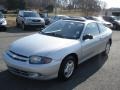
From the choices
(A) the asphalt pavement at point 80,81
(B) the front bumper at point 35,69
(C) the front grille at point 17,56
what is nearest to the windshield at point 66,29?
(A) the asphalt pavement at point 80,81

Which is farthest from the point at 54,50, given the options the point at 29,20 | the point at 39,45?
the point at 29,20

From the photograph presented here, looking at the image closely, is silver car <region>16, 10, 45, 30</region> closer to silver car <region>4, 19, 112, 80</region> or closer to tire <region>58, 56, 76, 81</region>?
silver car <region>4, 19, 112, 80</region>

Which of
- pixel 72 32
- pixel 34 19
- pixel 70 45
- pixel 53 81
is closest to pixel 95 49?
pixel 72 32

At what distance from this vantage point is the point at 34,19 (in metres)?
19.8

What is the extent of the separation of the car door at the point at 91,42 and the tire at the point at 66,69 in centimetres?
65

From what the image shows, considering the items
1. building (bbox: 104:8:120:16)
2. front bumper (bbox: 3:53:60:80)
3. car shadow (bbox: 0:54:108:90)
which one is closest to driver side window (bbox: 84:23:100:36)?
car shadow (bbox: 0:54:108:90)

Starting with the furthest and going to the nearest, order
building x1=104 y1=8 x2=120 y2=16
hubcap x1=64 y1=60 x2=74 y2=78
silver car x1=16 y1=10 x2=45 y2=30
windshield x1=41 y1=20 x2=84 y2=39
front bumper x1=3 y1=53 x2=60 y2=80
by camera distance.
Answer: building x1=104 y1=8 x2=120 y2=16 → silver car x1=16 y1=10 x2=45 y2=30 → windshield x1=41 y1=20 x2=84 y2=39 → hubcap x1=64 y1=60 x2=74 y2=78 → front bumper x1=3 y1=53 x2=60 y2=80

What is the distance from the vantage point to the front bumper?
5.12m

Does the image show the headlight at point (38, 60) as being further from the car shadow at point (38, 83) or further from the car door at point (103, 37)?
the car door at point (103, 37)

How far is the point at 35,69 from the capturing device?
5.11 m

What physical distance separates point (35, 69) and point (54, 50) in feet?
2.20

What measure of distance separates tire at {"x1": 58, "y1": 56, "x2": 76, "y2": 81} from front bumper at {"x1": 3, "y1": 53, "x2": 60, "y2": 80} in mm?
200

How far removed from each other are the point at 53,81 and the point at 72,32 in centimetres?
164

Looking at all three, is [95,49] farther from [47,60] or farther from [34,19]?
[34,19]
